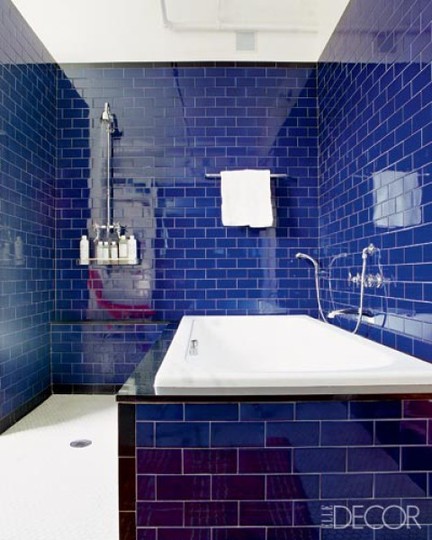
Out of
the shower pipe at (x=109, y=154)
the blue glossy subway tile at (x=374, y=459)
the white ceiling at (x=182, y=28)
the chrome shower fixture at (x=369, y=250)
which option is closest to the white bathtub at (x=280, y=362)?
the blue glossy subway tile at (x=374, y=459)

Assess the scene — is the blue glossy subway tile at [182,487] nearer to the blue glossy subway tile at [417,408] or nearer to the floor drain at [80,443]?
the blue glossy subway tile at [417,408]

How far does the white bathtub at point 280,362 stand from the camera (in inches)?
48.3

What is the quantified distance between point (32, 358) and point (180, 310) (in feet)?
3.64

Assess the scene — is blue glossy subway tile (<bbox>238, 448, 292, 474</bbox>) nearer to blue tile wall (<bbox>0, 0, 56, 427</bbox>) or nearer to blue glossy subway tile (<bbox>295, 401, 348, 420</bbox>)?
blue glossy subway tile (<bbox>295, 401, 348, 420</bbox>)

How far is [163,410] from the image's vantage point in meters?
1.19

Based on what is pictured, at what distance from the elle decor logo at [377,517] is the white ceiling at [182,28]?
273 cm

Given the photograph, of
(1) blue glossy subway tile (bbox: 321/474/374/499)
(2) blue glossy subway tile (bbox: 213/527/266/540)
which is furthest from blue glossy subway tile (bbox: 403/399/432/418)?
(2) blue glossy subway tile (bbox: 213/527/266/540)

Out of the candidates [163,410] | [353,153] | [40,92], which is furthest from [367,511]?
[40,92]

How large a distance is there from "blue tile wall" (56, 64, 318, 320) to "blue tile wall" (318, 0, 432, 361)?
41 cm

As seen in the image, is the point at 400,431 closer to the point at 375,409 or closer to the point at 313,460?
the point at 375,409

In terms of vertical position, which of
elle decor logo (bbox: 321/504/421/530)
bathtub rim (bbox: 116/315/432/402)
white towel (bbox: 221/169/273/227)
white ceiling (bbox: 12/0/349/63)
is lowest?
elle decor logo (bbox: 321/504/421/530)

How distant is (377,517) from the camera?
1206 millimetres

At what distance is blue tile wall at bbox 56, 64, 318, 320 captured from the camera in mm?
3123

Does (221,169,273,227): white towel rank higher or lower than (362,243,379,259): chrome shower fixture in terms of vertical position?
higher
